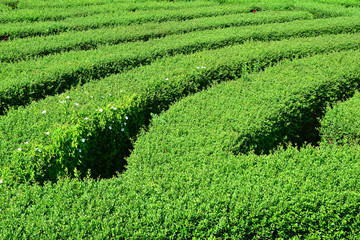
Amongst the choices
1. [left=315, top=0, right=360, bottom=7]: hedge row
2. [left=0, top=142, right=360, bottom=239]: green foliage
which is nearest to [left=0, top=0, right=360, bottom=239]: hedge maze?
[left=0, top=142, right=360, bottom=239]: green foliage

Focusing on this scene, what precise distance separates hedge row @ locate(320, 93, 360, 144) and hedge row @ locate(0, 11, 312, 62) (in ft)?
25.6

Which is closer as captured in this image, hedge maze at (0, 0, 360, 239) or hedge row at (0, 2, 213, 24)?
hedge maze at (0, 0, 360, 239)

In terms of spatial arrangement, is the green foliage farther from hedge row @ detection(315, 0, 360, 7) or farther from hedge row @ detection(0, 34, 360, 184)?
hedge row @ detection(315, 0, 360, 7)

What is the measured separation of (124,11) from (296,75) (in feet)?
34.7

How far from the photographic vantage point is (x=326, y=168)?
4.98m

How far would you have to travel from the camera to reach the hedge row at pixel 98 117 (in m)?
5.33

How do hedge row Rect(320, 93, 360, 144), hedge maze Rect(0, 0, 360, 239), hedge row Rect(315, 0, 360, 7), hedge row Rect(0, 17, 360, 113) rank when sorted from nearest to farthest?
1. hedge maze Rect(0, 0, 360, 239)
2. hedge row Rect(320, 93, 360, 144)
3. hedge row Rect(0, 17, 360, 113)
4. hedge row Rect(315, 0, 360, 7)

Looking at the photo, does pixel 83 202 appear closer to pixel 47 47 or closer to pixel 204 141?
pixel 204 141

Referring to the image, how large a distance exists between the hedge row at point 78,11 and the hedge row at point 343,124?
10853 millimetres

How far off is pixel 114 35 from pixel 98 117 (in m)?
6.52

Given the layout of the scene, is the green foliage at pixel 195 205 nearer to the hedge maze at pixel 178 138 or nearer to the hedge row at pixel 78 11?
the hedge maze at pixel 178 138

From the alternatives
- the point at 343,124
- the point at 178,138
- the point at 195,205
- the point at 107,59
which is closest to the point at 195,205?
the point at 195,205

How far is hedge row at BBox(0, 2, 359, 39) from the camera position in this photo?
12516mm

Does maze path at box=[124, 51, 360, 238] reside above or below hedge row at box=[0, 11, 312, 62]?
below
